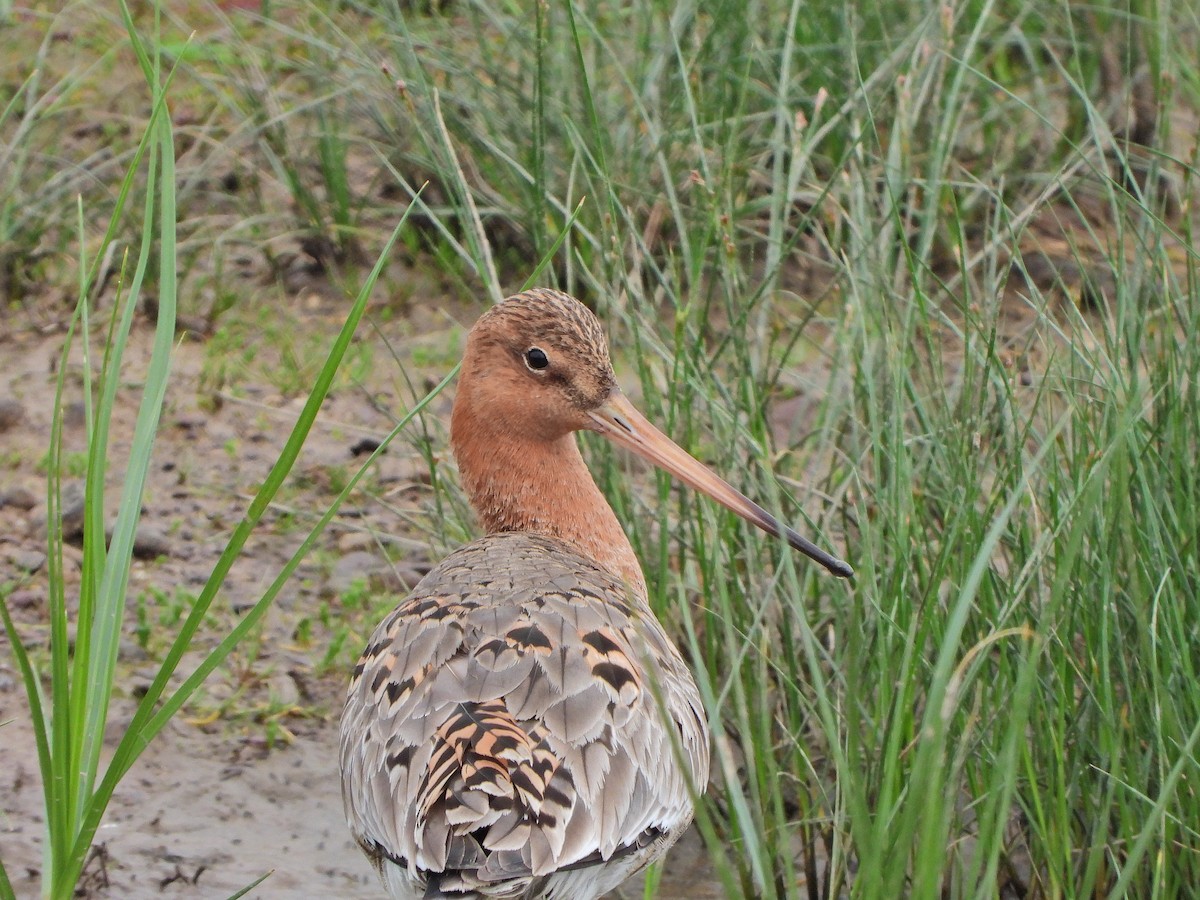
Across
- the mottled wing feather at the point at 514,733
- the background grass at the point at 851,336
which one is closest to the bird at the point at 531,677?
the mottled wing feather at the point at 514,733

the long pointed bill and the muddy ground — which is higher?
the long pointed bill

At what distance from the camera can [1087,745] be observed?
344cm

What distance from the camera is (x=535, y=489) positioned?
13.8ft

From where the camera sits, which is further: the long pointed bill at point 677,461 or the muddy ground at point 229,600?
the muddy ground at point 229,600

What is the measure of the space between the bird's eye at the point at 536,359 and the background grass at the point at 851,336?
224 millimetres

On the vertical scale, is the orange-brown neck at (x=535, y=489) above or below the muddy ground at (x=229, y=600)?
above

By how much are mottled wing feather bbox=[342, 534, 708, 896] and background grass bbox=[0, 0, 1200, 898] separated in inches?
7.5

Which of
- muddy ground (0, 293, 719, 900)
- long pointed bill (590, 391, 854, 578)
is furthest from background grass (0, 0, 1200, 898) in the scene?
muddy ground (0, 293, 719, 900)

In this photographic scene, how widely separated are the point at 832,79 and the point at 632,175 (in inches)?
29.9

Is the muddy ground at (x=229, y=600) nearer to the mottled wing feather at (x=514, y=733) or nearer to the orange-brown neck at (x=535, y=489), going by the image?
the orange-brown neck at (x=535, y=489)

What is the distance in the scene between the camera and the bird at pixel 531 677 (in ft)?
9.68

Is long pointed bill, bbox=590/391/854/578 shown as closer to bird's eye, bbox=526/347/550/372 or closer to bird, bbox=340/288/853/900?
bird, bbox=340/288/853/900

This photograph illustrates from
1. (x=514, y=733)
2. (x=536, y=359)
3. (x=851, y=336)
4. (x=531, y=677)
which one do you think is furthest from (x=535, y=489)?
(x=514, y=733)

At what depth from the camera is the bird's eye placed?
4.12 meters
